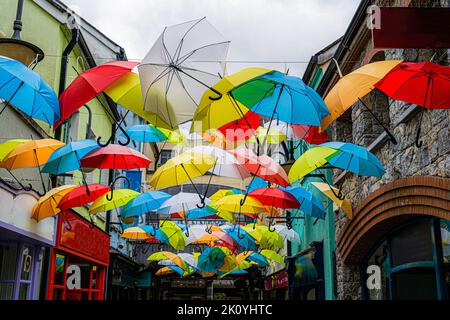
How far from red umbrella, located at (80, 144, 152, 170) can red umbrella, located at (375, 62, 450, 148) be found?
4.19m

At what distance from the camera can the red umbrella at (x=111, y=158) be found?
8.50m

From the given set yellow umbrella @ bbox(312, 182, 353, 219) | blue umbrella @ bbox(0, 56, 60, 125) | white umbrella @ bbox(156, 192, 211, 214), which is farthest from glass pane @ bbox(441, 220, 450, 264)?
white umbrella @ bbox(156, 192, 211, 214)

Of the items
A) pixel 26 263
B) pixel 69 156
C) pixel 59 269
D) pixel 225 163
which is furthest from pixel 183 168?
pixel 59 269

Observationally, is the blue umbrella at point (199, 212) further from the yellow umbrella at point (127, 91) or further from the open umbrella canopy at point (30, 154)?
the yellow umbrella at point (127, 91)

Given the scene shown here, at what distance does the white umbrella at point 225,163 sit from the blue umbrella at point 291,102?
197cm

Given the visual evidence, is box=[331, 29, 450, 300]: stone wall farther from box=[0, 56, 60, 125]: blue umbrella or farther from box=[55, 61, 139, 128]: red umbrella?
box=[0, 56, 60, 125]: blue umbrella

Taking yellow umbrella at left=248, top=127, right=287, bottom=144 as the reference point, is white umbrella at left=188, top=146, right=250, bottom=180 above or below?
below

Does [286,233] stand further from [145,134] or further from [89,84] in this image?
[89,84]

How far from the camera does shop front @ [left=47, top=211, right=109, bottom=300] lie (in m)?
12.2

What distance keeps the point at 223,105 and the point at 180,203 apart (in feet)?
17.9

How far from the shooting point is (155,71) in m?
6.55

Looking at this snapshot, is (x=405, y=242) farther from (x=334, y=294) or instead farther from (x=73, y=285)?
(x=73, y=285)

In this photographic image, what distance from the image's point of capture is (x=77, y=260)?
14.9 meters
